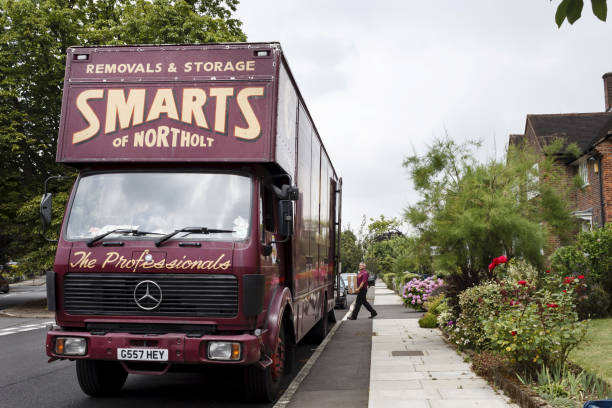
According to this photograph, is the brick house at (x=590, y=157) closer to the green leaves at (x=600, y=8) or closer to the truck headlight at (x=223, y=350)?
the truck headlight at (x=223, y=350)

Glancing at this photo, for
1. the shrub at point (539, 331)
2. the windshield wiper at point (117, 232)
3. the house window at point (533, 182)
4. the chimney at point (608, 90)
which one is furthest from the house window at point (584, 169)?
the windshield wiper at point (117, 232)

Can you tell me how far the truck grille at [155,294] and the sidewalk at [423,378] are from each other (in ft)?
6.50

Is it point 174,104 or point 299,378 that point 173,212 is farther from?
point 299,378

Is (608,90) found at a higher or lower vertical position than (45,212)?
higher

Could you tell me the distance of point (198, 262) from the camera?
20.1 ft

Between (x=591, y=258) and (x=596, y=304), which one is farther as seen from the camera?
(x=591, y=258)

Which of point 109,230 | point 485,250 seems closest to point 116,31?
point 485,250

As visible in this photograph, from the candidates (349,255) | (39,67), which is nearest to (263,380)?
(39,67)

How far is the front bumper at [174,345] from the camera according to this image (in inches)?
236

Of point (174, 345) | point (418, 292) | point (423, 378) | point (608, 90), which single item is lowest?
point (423, 378)

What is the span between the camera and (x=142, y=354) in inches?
239

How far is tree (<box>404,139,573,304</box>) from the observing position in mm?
11367

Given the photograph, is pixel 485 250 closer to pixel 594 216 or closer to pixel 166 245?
pixel 166 245

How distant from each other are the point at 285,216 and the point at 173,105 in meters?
1.73
